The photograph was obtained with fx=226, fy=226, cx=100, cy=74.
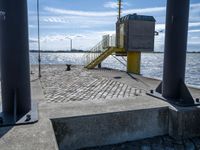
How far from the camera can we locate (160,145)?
4.51m

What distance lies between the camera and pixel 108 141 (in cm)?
431

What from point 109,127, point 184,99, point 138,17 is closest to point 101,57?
point 138,17

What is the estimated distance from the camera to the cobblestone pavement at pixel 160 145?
434cm

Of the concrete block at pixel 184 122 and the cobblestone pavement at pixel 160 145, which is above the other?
the concrete block at pixel 184 122

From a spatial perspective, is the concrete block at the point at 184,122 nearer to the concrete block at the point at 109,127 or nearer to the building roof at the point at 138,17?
the concrete block at the point at 109,127

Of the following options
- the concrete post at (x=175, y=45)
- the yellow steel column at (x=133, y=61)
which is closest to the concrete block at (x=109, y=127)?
the concrete post at (x=175, y=45)

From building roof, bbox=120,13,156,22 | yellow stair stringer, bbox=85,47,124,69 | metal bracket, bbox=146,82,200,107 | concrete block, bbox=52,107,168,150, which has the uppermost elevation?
building roof, bbox=120,13,156,22

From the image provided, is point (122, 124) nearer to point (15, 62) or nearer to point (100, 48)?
point (15, 62)

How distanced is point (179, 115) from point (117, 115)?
1253 mm

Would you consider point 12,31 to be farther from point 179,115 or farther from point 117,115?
point 179,115

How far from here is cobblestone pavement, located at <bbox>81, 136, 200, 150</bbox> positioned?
4.34 m

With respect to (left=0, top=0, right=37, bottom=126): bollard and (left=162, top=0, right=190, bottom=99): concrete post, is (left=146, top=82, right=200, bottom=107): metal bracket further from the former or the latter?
(left=0, top=0, right=37, bottom=126): bollard

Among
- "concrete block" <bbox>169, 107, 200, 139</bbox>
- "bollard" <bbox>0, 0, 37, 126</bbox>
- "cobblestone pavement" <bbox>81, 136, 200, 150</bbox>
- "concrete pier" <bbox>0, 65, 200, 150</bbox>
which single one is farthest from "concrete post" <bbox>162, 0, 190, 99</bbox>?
"bollard" <bbox>0, 0, 37, 126</bbox>

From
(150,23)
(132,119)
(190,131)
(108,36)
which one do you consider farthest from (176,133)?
(108,36)
